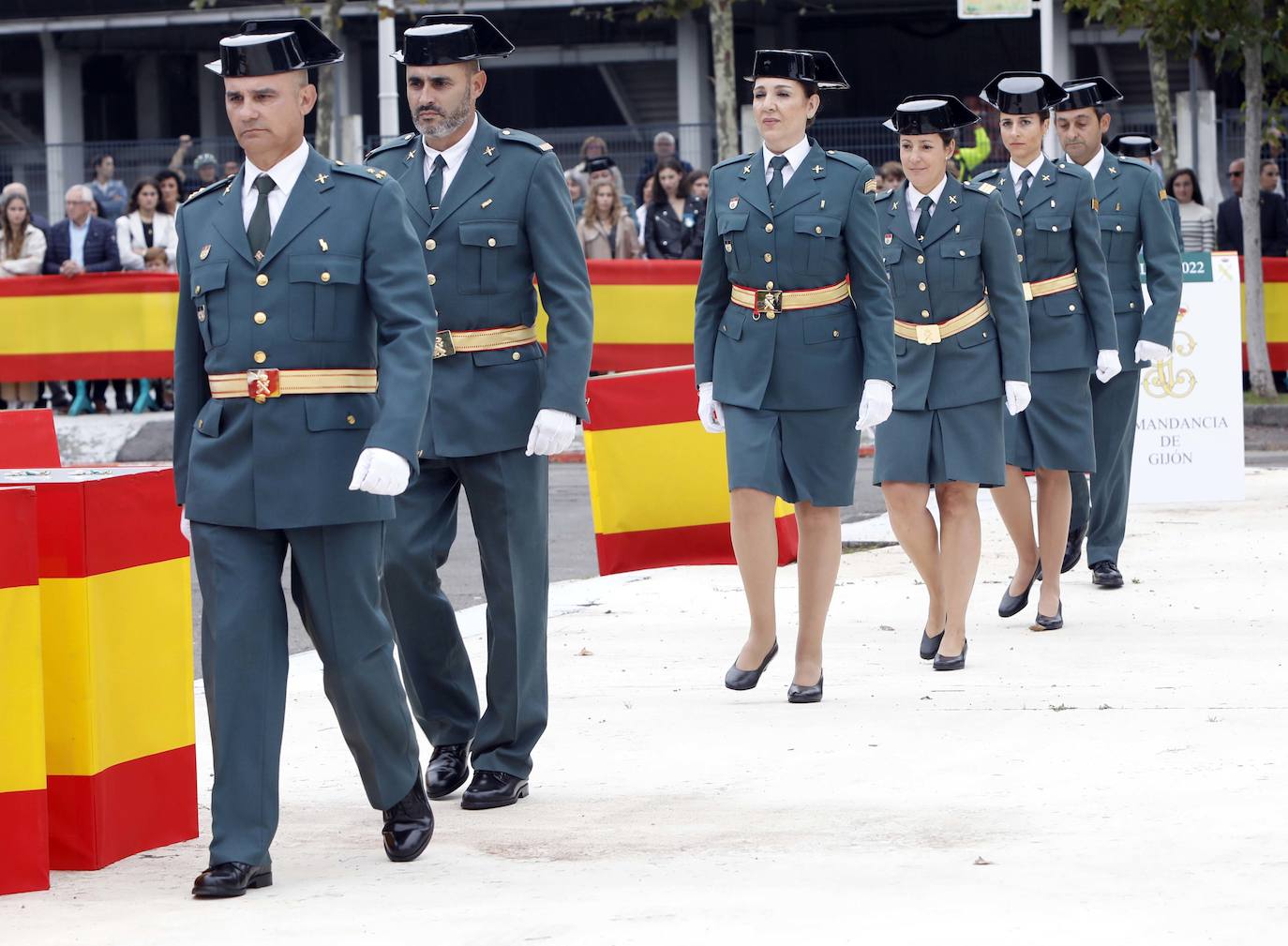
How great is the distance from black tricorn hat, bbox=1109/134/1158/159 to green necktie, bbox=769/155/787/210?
12.6 feet

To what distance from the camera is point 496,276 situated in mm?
6176

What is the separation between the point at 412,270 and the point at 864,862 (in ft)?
5.56

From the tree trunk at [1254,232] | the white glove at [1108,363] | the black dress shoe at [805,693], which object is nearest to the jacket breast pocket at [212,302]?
the black dress shoe at [805,693]

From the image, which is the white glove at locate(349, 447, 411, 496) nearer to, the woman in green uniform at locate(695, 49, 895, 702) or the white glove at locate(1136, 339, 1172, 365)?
the woman in green uniform at locate(695, 49, 895, 702)

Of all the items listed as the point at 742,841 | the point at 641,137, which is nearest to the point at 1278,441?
the point at 641,137

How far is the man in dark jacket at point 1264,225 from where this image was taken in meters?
19.1

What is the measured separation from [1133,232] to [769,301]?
3.11 metres

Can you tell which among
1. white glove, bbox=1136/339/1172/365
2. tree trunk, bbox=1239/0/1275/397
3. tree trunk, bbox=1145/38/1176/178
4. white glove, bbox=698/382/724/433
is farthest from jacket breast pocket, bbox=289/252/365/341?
tree trunk, bbox=1145/38/1176/178

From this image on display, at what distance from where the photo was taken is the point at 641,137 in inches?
986

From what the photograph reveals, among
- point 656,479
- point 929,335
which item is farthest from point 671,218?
point 929,335

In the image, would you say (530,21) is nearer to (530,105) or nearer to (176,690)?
(530,105)

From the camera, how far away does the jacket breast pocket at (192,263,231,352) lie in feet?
17.5

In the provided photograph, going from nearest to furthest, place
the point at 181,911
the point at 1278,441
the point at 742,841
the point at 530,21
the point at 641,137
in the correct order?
1. the point at 181,911
2. the point at 742,841
3. the point at 1278,441
4. the point at 641,137
5. the point at 530,21

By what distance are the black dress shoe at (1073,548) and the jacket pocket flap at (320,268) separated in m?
5.41
